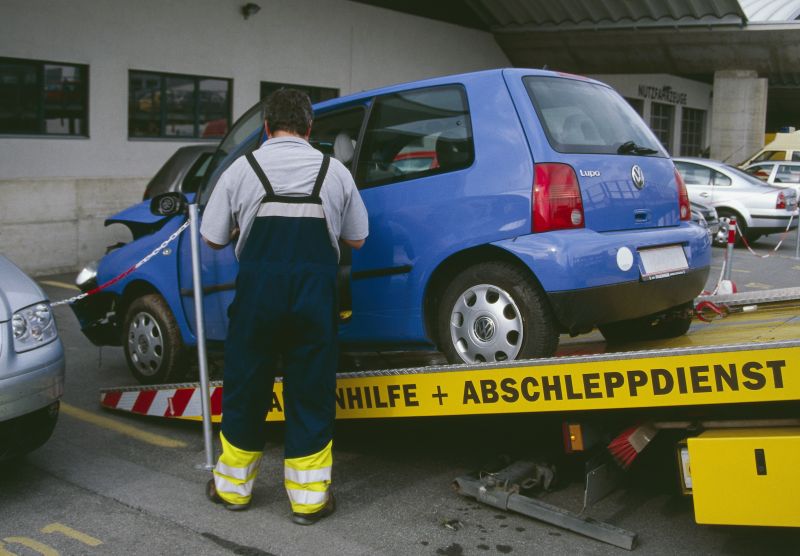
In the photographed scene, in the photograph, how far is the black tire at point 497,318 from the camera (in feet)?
14.1

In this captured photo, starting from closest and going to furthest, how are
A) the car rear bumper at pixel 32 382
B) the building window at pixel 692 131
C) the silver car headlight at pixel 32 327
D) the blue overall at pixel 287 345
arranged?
the blue overall at pixel 287 345 → the car rear bumper at pixel 32 382 → the silver car headlight at pixel 32 327 → the building window at pixel 692 131

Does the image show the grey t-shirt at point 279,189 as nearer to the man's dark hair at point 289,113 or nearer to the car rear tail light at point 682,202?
the man's dark hair at point 289,113

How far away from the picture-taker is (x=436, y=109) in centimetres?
486

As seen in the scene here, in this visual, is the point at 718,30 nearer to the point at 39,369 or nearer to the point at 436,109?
the point at 436,109

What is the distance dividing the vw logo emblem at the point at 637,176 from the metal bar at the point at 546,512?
1.66 metres

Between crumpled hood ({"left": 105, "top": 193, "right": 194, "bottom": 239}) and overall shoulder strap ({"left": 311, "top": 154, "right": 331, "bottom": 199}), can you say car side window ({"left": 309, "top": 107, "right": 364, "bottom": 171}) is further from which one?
crumpled hood ({"left": 105, "top": 193, "right": 194, "bottom": 239})

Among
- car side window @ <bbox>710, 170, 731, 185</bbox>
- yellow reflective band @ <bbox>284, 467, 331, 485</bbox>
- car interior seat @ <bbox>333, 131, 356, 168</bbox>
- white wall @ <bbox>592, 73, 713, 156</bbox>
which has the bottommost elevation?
yellow reflective band @ <bbox>284, 467, 331, 485</bbox>

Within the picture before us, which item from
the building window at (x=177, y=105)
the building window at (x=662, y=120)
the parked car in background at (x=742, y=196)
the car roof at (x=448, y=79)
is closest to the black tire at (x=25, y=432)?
the car roof at (x=448, y=79)

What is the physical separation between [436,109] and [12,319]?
234 cm

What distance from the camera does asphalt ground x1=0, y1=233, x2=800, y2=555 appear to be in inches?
155

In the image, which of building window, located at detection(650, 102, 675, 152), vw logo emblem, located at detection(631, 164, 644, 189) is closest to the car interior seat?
vw logo emblem, located at detection(631, 164, 644, 189)

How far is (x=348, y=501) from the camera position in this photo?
14.6 ft

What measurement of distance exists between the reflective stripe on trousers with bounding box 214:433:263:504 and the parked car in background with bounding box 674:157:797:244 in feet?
46.2

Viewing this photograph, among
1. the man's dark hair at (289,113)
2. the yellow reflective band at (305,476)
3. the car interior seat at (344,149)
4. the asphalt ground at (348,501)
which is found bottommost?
the asphalt ground at (348,501)
